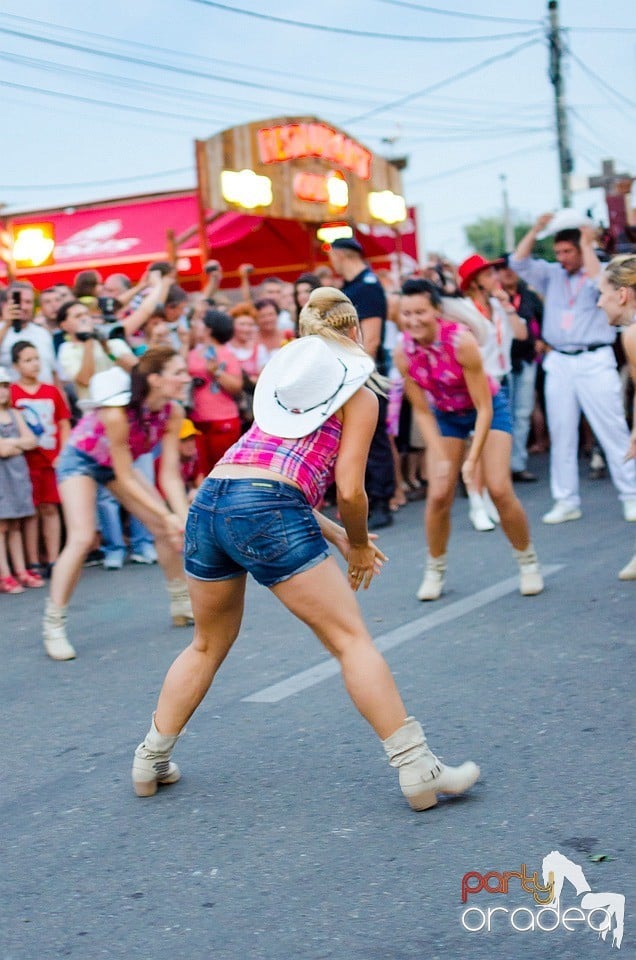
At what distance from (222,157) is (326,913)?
16.9 m

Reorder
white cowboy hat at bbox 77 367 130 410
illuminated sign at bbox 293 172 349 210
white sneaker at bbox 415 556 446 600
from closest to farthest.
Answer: white cowboy hat at bbox 77 367 130 410
white sneaker at bbox 415 556 446 600
illuminated sign at bbox 293 172 349 210

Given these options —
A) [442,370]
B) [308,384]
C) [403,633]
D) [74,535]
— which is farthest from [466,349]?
[308,384]

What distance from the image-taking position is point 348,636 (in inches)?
157

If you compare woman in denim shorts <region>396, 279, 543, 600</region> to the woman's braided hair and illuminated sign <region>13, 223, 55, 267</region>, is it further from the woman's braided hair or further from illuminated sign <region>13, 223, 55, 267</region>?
illuminated sign <region>13, 223, 55, 267</region>

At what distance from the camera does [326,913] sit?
10.8 ft

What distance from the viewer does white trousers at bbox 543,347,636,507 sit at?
384 inches

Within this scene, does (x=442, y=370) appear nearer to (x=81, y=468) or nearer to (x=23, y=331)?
(x=81, y=468)

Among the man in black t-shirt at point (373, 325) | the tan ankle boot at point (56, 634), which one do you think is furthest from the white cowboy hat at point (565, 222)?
the tan ankle boot at point (56, 634)

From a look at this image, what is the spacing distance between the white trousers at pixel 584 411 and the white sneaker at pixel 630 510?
0.03 meters

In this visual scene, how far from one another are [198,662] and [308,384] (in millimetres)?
1055

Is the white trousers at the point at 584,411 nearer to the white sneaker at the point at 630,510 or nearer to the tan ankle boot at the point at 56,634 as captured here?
the white sneaker at the point at 630,510

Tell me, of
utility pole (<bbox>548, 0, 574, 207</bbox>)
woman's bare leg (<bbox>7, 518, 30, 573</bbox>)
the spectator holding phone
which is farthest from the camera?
utility pole (<bbox>548, 0, 574, 207</bbox>)

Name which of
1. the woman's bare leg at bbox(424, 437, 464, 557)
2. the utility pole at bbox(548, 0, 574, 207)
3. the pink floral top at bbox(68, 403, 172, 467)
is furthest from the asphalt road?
the utility pole at bbox(548, 0, 574, 207)

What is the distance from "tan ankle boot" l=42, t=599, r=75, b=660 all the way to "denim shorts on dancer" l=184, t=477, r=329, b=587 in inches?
113
